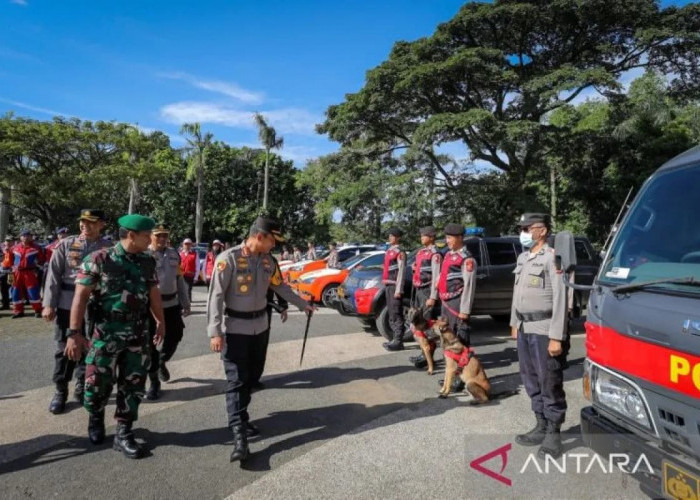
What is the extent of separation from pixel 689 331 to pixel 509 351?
5316mm

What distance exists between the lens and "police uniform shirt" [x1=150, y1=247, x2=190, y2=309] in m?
5.07

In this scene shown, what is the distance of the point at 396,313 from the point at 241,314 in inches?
151

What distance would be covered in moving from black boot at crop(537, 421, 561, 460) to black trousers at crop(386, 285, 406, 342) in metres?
3.62

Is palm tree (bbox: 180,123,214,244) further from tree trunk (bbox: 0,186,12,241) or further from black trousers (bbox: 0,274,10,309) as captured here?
black trousers (bbox: 0,274,10,309)

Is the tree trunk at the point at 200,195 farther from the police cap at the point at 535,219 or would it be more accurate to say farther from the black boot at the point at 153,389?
the police cap at the point at 535,219

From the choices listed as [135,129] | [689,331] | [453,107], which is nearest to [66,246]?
[689,331]

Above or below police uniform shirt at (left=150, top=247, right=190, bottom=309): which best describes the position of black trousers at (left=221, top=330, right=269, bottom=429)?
below

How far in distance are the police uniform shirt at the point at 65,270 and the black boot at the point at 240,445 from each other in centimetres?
233

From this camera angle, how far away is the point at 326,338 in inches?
320

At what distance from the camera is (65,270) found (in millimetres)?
4602

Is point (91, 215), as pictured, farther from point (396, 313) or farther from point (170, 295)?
point (396, 313)

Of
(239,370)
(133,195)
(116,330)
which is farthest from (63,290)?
(133,195)

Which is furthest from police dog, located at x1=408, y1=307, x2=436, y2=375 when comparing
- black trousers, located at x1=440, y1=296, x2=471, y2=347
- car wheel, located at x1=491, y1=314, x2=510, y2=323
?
car wheel, located at x1=491, y1=314, x2=510, y2=323

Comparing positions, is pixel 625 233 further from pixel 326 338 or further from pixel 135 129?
pixel 135 129
